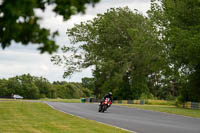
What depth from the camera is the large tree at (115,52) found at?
212ft

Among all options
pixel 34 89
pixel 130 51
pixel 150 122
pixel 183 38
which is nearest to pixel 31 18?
pixel 150 122

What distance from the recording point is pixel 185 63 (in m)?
41.5

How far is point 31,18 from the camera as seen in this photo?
4551mm

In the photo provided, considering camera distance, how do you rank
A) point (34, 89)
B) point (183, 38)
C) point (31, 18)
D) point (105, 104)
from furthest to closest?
point (34, 89)
point (183, 38)
point (105, 104)
point (31, 18)

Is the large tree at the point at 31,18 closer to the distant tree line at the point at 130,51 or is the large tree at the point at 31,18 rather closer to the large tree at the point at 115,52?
the distant tree line at the point at 130,51

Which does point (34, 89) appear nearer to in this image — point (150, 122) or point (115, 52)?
point (115, 52)

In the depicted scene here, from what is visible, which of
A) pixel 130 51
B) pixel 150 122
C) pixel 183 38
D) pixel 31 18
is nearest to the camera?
pixel 31 18

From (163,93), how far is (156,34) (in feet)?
143

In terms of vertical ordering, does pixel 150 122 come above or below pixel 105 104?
below

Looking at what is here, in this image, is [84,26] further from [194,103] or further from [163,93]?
[194,103]

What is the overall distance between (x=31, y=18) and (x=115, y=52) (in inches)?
2414

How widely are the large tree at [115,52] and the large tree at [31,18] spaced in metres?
57.3

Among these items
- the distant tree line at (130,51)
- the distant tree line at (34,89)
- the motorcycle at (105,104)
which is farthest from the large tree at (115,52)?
the distant tree line at (34,89)

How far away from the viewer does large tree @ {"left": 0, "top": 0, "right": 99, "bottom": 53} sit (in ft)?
14.1
